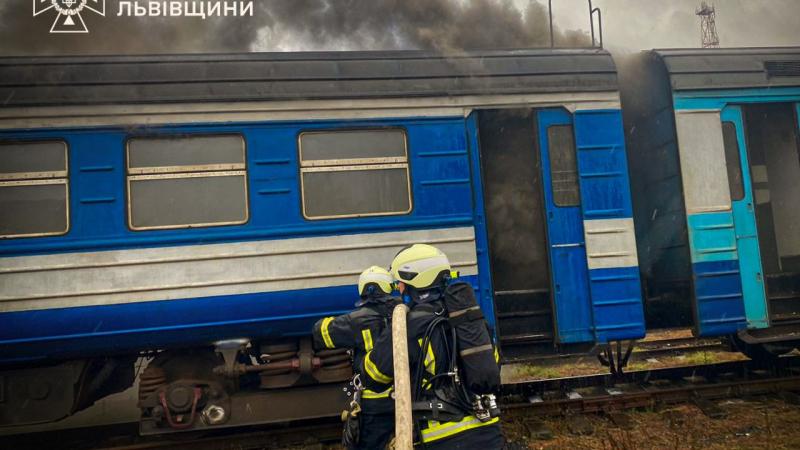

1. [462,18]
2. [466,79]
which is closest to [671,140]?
[466,79]

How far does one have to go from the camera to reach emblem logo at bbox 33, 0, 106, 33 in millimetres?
9586

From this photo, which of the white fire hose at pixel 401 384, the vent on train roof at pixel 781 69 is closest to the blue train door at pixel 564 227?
the vent on train roof at pixel 781 69

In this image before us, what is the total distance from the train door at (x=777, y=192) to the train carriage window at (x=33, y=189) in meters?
8.15

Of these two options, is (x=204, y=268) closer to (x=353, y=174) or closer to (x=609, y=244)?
(x=353, y=174)

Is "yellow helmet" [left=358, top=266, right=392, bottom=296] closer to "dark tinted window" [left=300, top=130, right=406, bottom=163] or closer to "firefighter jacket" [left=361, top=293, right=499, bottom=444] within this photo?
"firefighter jacket" [left=361, top=293, right=499, bottom=444]

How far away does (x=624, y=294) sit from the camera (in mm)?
6535

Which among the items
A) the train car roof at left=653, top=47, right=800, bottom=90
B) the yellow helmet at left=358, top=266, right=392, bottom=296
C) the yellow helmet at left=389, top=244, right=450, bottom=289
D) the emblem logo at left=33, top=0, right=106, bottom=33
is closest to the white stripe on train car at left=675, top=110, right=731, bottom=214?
the train car roof at left=653, top=47, right=800, bottom=90

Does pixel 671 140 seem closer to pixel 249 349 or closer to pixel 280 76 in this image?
pixel 280 76

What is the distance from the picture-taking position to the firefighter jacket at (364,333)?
3697mm

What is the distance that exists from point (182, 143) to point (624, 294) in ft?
16.2

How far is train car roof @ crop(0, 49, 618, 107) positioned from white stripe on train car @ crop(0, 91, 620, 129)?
7cm

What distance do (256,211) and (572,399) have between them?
412 cm

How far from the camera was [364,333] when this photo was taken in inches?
145

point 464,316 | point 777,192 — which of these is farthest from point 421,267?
point 777,192
